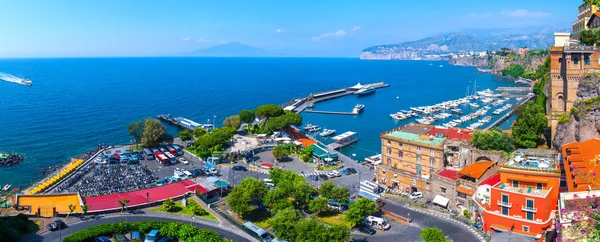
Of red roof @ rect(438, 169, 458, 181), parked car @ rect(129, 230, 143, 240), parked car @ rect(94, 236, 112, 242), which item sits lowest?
parked car @ rect(129, 230, 143, 240)

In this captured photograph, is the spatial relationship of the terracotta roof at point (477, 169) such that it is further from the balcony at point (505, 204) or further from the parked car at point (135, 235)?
the parked car at point (135, 235)

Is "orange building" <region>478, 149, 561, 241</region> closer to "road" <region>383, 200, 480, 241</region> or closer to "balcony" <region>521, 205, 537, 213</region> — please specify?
"balcony" <region>521, 205, 537, 213</region>

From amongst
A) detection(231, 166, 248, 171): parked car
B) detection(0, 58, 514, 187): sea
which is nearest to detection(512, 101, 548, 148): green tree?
detection(0, 58, 514, 187): sea

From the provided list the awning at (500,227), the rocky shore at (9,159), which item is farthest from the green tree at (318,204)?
the rocky shore at (9,159)

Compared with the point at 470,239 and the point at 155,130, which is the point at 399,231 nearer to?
the point at 470,239

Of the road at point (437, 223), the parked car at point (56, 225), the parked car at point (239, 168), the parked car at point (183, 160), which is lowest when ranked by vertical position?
the road at point (437, 223)
